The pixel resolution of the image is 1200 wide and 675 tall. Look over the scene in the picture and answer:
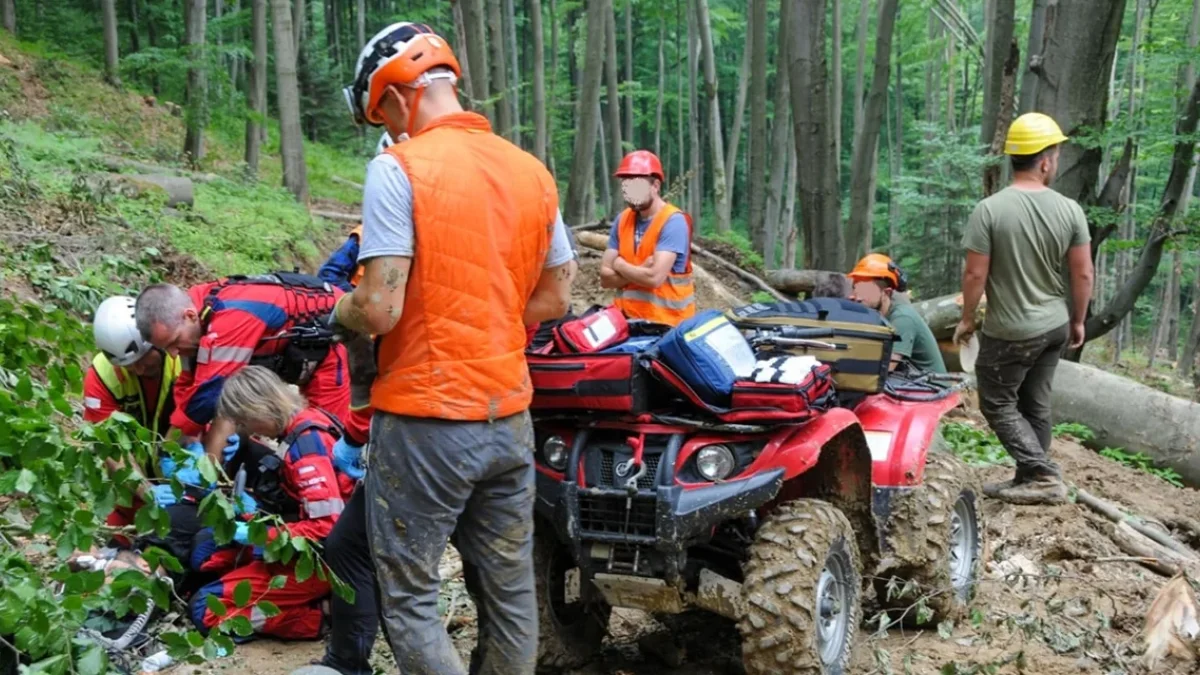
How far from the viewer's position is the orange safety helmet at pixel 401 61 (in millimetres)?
3369

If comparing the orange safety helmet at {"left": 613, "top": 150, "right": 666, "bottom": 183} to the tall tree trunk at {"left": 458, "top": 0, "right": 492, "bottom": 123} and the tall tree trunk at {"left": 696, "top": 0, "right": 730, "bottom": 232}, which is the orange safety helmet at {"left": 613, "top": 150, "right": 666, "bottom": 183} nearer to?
the tall tree trunk at {"left": 458, "top": 0, "right": 492, "bottom": 123}

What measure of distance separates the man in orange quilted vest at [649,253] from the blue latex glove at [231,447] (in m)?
2.73

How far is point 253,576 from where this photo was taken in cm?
499

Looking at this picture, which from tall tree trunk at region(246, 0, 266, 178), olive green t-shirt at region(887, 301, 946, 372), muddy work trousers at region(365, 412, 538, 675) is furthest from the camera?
tall tree trunk at region(246, 0, 266, 178)

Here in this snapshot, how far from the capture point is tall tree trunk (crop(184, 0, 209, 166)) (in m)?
15.4

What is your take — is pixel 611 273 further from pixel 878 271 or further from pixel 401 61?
pixel 401 61

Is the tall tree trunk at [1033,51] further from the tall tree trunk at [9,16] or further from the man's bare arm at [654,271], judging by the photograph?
the tall tree trunk at [9,16]

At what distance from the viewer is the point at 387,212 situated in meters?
3.20

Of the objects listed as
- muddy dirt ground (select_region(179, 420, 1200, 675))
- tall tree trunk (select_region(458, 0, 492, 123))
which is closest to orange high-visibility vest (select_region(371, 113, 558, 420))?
muddy dirt ground (select_region(179, 420, 1200, 675))

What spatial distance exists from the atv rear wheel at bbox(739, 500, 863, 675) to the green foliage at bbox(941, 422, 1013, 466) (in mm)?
4748

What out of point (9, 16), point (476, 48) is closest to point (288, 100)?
point (476, 48)

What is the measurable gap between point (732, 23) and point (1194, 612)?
3110 centimetres

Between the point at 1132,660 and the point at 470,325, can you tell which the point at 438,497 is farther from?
the point at 1132,660

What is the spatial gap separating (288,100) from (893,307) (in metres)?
10.6
